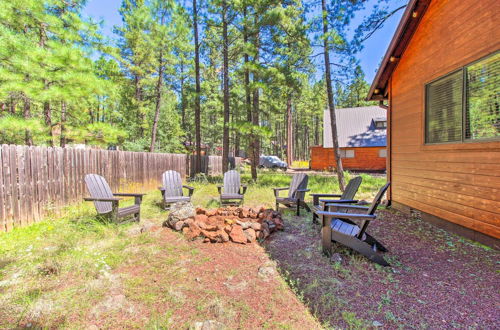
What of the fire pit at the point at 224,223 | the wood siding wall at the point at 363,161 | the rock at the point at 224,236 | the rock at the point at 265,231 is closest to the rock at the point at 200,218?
the fire pit at the point at 224,223

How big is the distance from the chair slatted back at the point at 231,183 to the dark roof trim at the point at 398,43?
4.53 metres

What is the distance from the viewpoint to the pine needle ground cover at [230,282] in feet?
6.14

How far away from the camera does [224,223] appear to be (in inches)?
161

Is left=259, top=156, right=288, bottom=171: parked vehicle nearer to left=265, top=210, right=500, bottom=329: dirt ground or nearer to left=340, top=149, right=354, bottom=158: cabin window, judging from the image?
left=340, top=149, right=354, bottom=158: cabin window

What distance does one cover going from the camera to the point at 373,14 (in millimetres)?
6156

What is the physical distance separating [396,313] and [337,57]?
8.09 meters

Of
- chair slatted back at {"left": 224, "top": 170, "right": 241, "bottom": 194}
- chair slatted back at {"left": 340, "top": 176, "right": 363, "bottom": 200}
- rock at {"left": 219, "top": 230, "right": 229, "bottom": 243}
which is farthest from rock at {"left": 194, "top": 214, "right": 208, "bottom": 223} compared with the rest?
chair slatted back at {"left": 340, "top": 176, "right": 363, "bottom": 200}

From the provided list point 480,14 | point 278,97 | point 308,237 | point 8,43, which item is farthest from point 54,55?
point 480,14

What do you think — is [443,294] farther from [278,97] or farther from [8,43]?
[8,43]

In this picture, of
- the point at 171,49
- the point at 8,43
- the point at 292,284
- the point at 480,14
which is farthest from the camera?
the point at 171,49

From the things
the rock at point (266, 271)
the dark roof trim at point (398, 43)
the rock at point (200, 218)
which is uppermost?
the dark roof trim at point (398, 43)

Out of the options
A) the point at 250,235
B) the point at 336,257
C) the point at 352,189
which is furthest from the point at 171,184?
the point at 336,257

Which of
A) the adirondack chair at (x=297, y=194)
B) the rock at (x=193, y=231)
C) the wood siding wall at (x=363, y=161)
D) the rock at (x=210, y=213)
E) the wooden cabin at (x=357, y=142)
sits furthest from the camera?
the wooden cabin at (x=357, y=142)

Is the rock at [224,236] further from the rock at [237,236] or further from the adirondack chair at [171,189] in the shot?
the adirondack chair at [171,189]
